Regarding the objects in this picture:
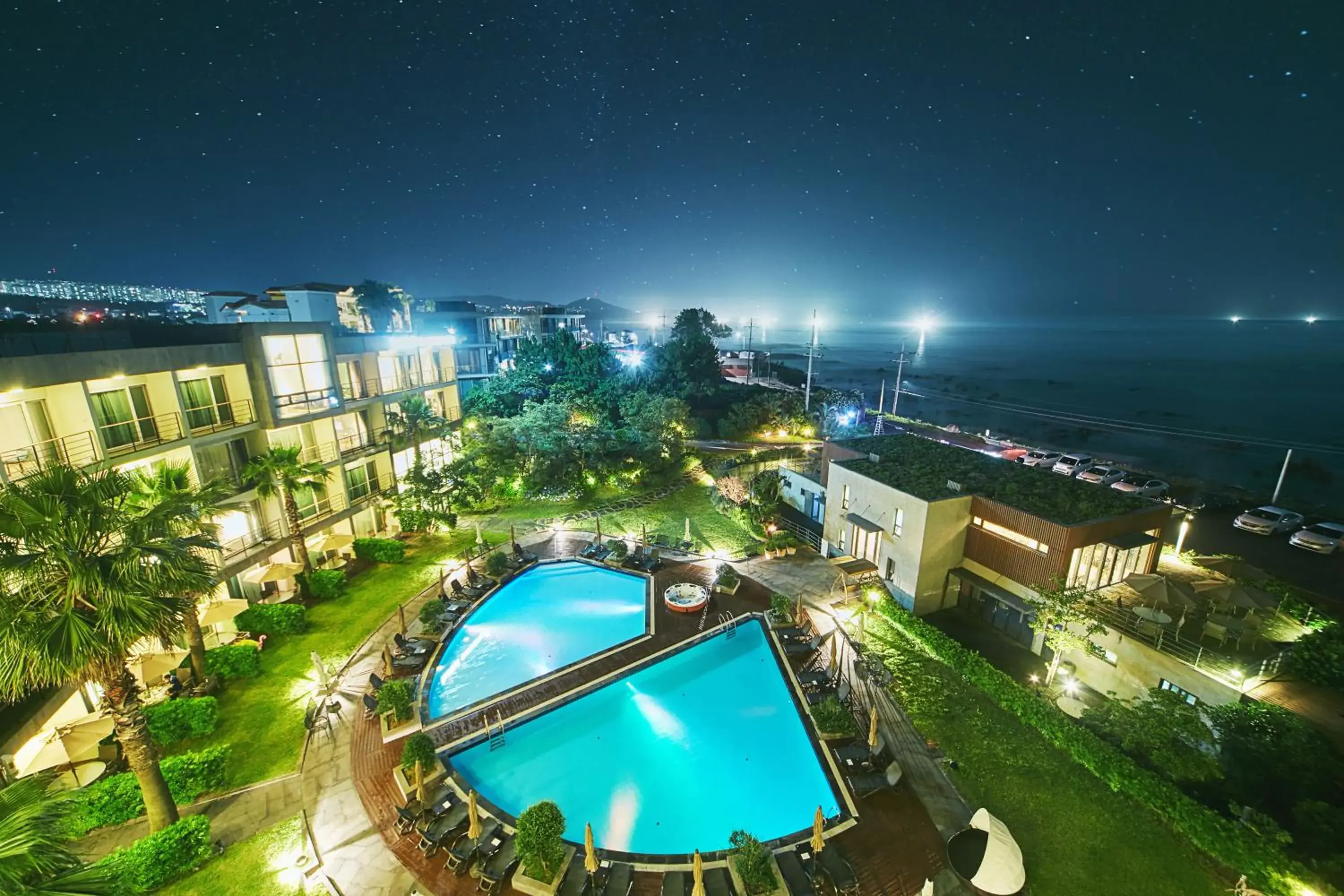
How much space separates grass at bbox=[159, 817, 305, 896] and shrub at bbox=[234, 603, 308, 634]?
8.38 metres

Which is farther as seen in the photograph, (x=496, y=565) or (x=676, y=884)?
(x=496, y=565)

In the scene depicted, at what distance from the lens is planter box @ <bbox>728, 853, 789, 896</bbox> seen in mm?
9953

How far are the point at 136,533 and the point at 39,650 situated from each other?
2064mm

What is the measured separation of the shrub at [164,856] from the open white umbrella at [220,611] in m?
7.01

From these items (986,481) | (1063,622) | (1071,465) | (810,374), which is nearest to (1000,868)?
(1063,622)

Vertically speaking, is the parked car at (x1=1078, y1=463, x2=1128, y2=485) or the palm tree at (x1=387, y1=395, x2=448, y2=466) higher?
the palm tree at (x1=387, y1=395, x2=448, y2=466)

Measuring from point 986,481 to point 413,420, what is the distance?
88.2 feet

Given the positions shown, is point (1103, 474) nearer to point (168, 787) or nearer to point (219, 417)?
point (168, 787)

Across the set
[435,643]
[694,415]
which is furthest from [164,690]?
[694,415]

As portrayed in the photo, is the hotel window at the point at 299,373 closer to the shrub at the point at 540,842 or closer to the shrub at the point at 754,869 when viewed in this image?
the shrub at the point at 540,842

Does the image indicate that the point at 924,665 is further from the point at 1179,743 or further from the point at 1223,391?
the point at 1223,391

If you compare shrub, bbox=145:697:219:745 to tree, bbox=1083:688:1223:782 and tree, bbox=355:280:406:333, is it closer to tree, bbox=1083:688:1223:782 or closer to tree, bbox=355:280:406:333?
tree, bbox=1083:688:1223:782

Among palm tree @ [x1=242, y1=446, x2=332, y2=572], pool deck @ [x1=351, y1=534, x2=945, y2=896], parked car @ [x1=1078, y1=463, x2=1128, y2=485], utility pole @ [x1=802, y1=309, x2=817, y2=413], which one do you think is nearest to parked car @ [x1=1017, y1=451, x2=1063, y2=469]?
parked car @ [x1=1078, y1=463, x2=1128, y2=485]

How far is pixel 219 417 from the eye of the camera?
1934cm
